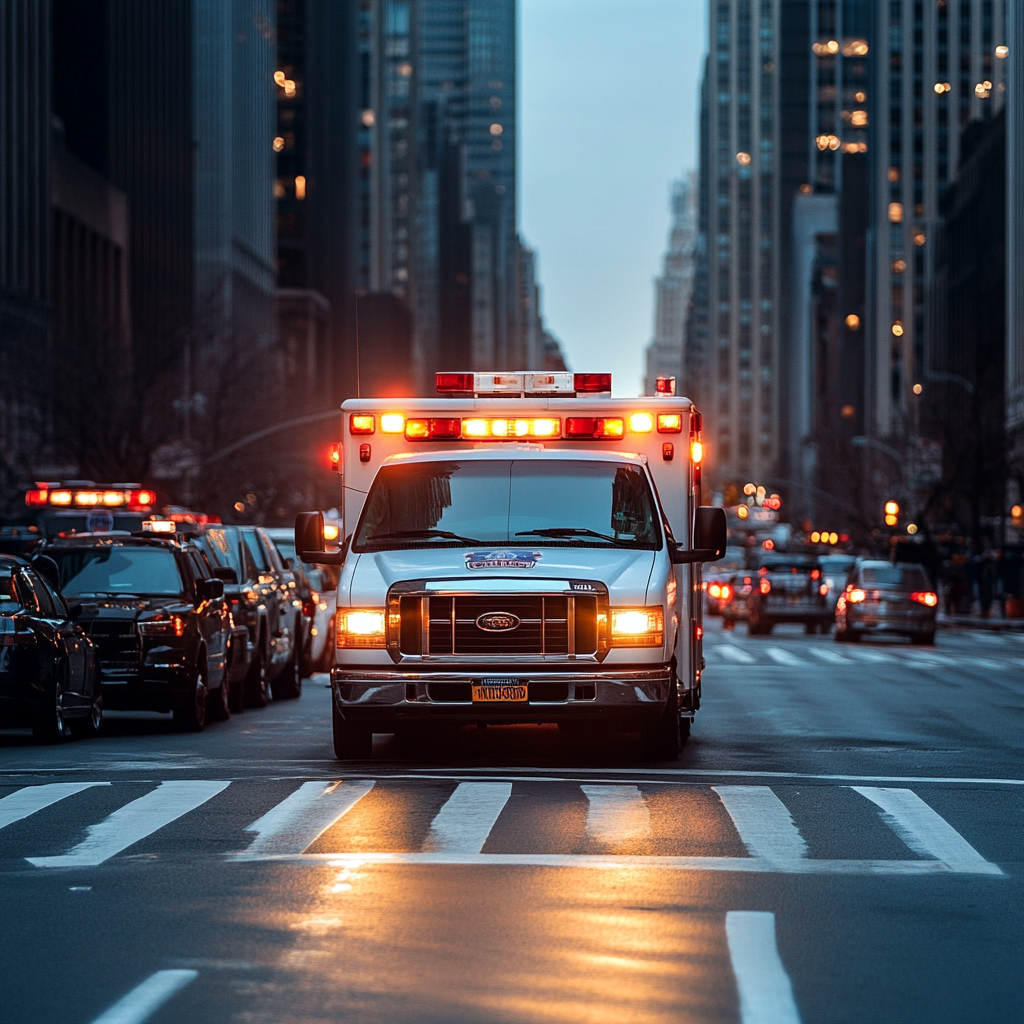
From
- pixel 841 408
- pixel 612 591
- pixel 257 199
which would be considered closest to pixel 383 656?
pixel 612 591

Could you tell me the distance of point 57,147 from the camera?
82000 mm

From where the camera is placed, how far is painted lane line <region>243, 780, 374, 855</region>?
1005 centimetres

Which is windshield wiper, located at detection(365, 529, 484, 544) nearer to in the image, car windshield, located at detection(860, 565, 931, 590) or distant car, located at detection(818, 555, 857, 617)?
car windshield, located at detection(860, 565, 931, 590)

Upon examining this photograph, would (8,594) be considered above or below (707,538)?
below

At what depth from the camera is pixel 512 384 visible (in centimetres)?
1633

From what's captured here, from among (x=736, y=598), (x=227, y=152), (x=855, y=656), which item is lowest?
(x=855, y=656)

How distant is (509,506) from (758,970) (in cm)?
754

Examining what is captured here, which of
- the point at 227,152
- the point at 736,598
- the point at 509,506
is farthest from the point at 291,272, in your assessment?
the point at 509,506

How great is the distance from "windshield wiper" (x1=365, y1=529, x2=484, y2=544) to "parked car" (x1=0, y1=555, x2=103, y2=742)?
10.3ft

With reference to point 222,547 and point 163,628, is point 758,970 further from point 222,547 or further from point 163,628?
point 222,547

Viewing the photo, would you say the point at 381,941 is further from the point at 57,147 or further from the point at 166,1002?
the point at 57,147

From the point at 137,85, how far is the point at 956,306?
161 feet

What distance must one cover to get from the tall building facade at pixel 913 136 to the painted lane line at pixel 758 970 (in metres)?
153

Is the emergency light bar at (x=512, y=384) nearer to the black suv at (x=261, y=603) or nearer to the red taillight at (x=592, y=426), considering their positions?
the red taillight at (x=592, y=426)
